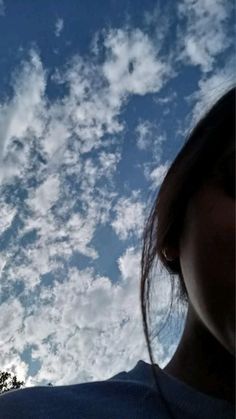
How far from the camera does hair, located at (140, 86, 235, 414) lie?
1.40 m

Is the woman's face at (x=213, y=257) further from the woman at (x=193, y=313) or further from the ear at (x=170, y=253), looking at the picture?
the ear at (x=170, y=253)

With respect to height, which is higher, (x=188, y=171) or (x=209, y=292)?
(x=188, y=171)

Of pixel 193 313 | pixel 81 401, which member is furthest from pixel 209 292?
pixel 81 401

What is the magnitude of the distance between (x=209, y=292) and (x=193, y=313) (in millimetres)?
417

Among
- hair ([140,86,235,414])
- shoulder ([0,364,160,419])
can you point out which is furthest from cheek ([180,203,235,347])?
shoulder ([0,364,160,419])

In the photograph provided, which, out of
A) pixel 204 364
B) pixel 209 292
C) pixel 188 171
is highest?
pixel 188 171

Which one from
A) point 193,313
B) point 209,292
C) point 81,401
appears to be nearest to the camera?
point 209,292

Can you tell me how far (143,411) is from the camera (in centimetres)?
132

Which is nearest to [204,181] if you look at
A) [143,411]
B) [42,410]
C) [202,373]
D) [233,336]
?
[233,336]

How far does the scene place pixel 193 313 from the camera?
1.52 meters

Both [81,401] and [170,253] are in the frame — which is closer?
[81,401]

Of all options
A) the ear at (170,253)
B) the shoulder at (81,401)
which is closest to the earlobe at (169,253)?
the ear at (170,253)

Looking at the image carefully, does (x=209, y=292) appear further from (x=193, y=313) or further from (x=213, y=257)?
(x=193, y=313)

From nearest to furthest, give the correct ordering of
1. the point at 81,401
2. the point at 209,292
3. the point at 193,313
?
the point at 209,292, the point at 81,401, the point at 193,313
